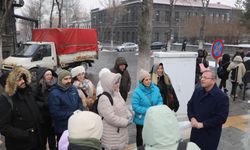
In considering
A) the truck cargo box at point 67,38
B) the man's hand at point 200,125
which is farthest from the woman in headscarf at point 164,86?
the truck cargo box at point 67,38

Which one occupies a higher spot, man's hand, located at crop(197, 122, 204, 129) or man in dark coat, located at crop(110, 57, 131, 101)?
man in dark coat, located at crop(110, 57, 131, 101)

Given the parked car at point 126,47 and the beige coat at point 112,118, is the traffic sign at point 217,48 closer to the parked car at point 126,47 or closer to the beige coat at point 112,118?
the beige coat at point 112,118

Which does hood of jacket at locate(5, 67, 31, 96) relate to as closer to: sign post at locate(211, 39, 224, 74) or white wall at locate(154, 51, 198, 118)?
white wall at locate(154, 51, 198, 118)

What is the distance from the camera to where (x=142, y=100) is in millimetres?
4215

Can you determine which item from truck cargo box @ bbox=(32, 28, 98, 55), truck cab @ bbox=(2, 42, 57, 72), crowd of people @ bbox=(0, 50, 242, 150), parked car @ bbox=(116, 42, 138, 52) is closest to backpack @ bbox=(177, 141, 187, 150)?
crowd of people @ bbox=(0, 50, 242, 150)

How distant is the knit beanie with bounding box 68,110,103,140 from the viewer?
215cm

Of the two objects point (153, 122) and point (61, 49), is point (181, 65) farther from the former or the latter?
point (61, 49)

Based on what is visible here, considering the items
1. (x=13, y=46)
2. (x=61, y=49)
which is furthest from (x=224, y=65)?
(x=13, y=46)

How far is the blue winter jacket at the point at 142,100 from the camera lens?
13.8 feet

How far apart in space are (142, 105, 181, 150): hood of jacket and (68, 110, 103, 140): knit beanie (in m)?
0.43

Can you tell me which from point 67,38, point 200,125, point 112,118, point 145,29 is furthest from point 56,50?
point 200,125

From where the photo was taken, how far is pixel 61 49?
14750 mm

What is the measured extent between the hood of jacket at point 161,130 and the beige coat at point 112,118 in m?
1.49

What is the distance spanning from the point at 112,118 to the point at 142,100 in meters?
0.85
